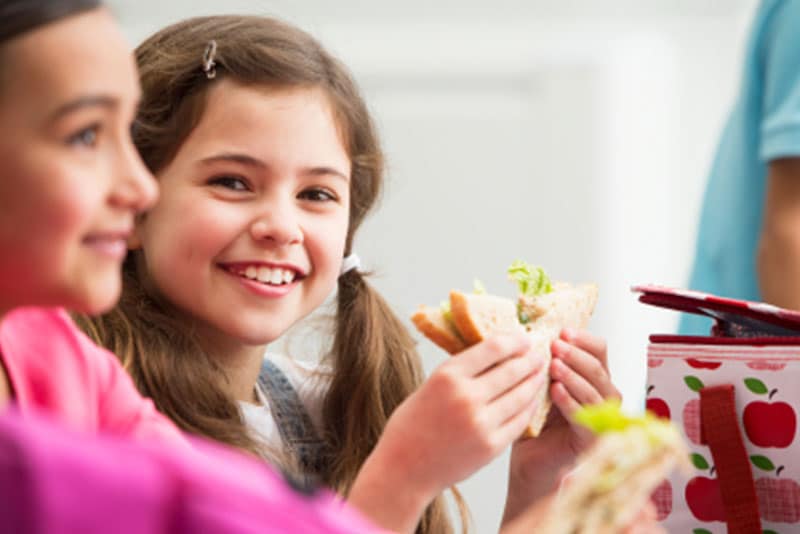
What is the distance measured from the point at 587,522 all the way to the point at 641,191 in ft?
10.1

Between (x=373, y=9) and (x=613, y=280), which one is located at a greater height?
(x=373, y=9)

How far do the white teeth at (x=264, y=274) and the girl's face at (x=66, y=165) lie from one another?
1.66 feet

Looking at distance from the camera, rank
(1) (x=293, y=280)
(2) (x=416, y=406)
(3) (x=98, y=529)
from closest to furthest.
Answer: (3) (x=98, y=529) < (2) (x=416, y=406) < (1) (x=293, y=280)

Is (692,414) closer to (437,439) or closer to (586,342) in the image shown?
(586,342)

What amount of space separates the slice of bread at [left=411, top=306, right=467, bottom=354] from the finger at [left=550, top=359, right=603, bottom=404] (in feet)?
0.35

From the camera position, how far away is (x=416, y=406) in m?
0.98

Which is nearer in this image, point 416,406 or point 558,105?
point 416,406

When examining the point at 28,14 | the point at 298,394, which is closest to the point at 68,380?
the point at 28,14

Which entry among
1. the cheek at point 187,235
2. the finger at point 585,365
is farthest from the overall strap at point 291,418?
the finger at point 585,365

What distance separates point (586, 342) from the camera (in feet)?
3.89

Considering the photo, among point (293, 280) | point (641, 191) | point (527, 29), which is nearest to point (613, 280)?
point (641, 191)

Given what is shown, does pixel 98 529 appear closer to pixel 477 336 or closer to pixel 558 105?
pixel 477 336

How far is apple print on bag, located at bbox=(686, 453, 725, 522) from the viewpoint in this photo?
1078mm

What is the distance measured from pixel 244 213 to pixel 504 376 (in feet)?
1.12
